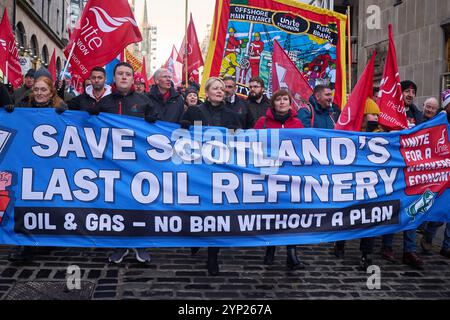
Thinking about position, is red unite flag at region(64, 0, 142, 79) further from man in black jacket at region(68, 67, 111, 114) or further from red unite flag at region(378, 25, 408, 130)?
red unite flag at region(378, 25, 408, 130)

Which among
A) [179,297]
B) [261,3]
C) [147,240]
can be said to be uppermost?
[261,3]

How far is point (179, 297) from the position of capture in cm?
420

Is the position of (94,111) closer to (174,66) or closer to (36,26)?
(174,66)

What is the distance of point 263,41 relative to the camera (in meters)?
8.28

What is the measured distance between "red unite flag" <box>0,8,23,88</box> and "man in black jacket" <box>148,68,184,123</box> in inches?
199

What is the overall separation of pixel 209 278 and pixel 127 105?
6.90 feet

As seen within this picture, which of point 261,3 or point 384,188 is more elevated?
point 261,3

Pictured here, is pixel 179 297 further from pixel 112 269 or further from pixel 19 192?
pixel 19 192

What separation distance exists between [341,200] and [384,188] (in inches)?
20.2

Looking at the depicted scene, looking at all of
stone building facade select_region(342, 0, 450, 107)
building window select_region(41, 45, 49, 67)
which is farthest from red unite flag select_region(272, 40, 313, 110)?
building window select_region(41, 45, 49, 67)

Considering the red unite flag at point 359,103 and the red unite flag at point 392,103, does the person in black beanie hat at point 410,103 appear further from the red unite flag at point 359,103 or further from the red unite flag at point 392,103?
the red unite flag at point 359,103

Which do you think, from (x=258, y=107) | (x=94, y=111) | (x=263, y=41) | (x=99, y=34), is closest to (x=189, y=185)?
(x=94, y=111)
